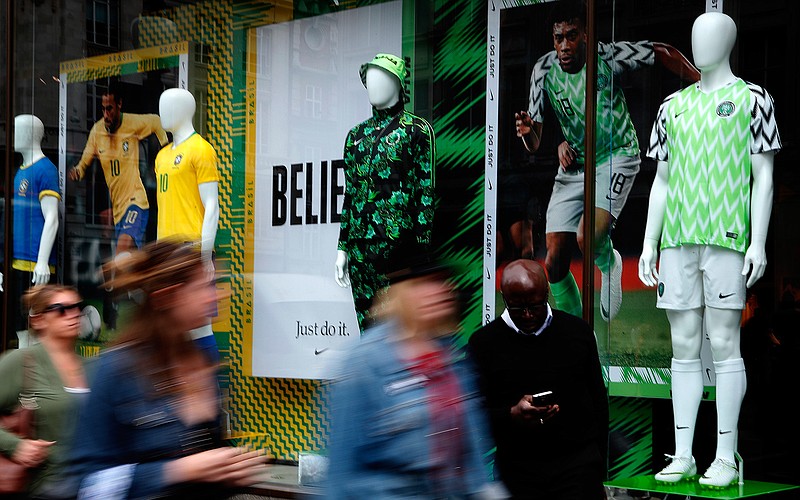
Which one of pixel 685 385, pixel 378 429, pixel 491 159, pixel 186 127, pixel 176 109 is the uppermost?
pixel 176 109

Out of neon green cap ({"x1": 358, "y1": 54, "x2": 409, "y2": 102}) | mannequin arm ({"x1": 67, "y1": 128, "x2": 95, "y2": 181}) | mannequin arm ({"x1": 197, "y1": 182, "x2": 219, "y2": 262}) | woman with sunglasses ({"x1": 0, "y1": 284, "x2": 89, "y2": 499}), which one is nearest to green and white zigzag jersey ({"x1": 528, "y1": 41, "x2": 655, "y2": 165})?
neon green cap ({"x1": 358, "y1": 54, "x2": 409, "y2": 102})

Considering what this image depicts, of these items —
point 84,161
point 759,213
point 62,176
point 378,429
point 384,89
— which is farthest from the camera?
point 62,176

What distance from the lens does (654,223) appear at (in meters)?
5.39

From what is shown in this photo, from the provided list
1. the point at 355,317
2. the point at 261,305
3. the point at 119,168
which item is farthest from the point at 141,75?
the point at 355,317

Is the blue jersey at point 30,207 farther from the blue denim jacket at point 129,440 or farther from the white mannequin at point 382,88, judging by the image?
the blue denim jacket at point 129,440

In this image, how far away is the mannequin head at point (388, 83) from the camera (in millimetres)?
6160

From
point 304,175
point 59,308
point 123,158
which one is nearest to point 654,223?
point 304,175

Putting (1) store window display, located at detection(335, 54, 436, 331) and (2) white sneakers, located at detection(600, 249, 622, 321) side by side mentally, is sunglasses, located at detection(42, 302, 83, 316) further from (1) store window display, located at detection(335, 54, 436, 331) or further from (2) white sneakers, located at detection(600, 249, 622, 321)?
(2) white sneakers, located at detection(600, 249, 622, 321)

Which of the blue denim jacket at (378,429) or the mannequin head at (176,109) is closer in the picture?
the blue denim jacket at (378,429)

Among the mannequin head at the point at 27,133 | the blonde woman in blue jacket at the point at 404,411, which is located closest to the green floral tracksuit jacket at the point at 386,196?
the mannequin head at the point at 27,133

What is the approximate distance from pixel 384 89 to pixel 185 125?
65.9 inches

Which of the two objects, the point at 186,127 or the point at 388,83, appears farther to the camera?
the point at 186,127

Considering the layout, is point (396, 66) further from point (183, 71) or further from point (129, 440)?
point (129, 440)

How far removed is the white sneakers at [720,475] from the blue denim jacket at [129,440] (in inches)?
135
